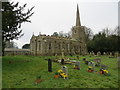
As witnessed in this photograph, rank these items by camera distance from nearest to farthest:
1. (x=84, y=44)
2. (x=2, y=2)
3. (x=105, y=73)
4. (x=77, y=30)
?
(x=105, y=73) → (x=2, y=2) → (x=84, y=44) → (x=77, y=30)

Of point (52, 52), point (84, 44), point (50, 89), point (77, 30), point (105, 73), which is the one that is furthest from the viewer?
point (77, 30)

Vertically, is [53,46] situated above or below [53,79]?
above

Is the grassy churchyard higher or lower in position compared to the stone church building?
lower

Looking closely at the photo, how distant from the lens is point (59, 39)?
115 ft

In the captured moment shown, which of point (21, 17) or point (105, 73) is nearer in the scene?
point (105, 73)

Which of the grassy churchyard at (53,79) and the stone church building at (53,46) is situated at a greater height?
the stone church building at (53,46)

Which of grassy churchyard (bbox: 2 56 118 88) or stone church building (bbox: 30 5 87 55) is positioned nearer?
grassy churchyard (bbox: 2 56 118 88)

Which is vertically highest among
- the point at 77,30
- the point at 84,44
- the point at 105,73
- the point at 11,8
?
the point at 77,30

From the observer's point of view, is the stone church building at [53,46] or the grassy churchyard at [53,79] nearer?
the grassy churchyard at [53,79]

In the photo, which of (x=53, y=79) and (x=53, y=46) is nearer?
(x=53, y=79)

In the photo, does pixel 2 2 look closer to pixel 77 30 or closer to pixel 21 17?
pixel 21 17

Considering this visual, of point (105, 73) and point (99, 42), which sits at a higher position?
point (99, 42)

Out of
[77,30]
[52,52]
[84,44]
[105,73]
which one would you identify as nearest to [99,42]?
[84,44]

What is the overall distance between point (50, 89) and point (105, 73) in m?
5.36
